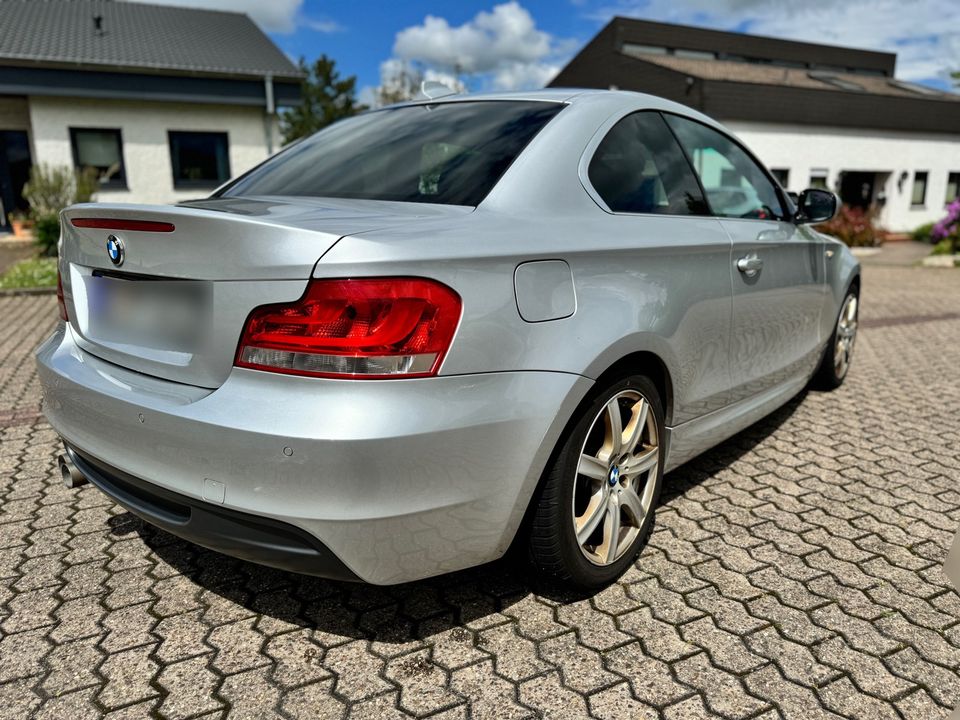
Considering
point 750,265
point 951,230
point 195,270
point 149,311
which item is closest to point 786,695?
point 750,265

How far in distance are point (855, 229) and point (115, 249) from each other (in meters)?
21.3

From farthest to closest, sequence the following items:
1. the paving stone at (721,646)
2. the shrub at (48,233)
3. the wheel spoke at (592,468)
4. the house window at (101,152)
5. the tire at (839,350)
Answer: the house window at (101,152) → the shrub at (48,233) → the tire at (839,350) → the wheel spoke at (592,468) → the paving stone at (721,646)

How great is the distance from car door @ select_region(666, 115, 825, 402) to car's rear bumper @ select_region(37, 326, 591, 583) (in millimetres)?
1337

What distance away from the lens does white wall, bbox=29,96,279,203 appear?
17.8 meters

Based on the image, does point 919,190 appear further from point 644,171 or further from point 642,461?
point 642,461

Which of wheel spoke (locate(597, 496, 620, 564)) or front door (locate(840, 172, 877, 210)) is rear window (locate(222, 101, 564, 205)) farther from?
front door (locate(840, 172, 877, 210))

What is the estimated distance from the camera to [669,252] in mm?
2688

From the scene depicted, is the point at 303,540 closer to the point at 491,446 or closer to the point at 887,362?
the point at 491,446

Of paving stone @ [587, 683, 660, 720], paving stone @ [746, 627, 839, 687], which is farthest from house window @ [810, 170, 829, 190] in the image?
paving stone @ [587, 683, 660, 720]

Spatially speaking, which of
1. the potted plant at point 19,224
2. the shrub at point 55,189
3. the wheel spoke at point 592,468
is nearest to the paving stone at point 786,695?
the wheel spoke at point 592,468

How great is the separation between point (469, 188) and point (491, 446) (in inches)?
32.8

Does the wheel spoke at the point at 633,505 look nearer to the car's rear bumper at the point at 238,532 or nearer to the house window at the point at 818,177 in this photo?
the car's rear bumper at the point at 238,532

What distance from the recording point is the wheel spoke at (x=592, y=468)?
2.38 meters

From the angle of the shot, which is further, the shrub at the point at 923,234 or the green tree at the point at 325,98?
the green tree at the point at 325,98
